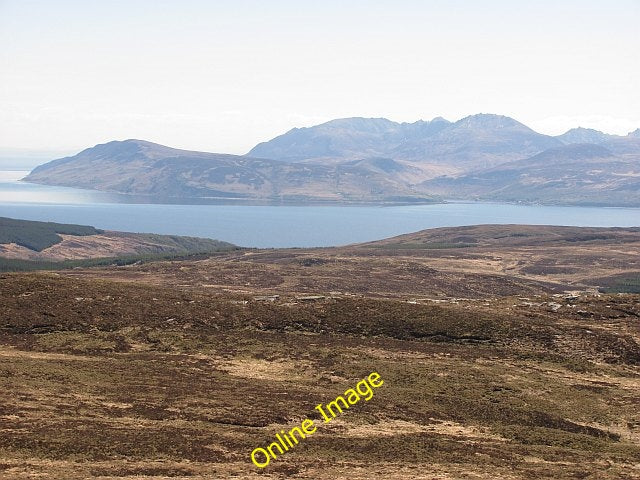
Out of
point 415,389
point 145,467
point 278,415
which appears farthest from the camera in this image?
point 415,389

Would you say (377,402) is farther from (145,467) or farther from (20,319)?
(20,319)

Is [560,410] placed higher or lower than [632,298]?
lower

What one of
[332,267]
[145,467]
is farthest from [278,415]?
[332,267]

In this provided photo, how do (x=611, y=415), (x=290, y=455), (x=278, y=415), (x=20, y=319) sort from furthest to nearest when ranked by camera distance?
(x=20, y=319)
(x=611, y=415)
(x=278, y=415)
(x=290, y=455)

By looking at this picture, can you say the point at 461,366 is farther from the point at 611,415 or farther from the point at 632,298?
the point at 632,298

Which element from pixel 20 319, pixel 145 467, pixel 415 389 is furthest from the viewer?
pixel 20 319

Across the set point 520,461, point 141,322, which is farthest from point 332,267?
point 520,461

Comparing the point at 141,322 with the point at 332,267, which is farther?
the point at 332,267

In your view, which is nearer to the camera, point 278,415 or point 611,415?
point 278,415

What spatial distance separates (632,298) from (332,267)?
104986mm

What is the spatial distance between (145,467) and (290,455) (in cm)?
864

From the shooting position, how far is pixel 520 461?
1479 inches

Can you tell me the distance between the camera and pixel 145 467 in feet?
110

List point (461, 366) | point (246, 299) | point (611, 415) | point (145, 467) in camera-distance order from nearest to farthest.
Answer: point (145, 467)
point (611, 415)
point (461, 366)
point (246, 299)
